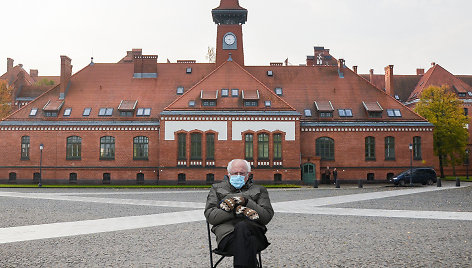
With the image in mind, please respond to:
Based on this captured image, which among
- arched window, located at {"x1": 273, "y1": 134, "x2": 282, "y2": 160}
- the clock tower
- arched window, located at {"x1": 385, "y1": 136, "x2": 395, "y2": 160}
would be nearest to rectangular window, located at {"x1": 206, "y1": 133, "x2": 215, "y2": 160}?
arched window, located at {"x1": 273, "y1": 134, "x2": 282, "y2": 160}

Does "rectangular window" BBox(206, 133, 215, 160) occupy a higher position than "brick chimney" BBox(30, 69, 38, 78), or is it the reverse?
"brick chimney" BBox(30, 69, 38, 78)

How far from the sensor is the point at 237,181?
21.1 feet

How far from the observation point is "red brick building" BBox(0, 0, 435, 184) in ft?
113

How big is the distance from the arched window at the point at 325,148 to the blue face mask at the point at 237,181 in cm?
3109

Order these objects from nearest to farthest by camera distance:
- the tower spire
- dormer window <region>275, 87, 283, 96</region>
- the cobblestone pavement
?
the cobblestone pavement, dormer window <region>275, 87, 283, 96</region>, the tower spire

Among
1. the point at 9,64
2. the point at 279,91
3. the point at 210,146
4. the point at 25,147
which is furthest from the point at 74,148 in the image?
the point at 9,64

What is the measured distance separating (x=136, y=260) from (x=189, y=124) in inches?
1056

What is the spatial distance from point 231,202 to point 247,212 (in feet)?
0.84

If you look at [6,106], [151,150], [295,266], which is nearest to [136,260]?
[295,266]

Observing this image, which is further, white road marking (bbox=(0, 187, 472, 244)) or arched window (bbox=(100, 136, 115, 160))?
arched window (bbox=(100, 136, 115, 160))

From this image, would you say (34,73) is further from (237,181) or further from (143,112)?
(237,181)

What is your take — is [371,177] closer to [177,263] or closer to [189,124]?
[189,124]

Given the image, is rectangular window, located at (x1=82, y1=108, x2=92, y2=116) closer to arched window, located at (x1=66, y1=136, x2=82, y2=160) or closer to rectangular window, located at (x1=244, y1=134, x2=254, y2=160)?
arched window, located at (x1=66, y1=136, x2=82, y2=160)

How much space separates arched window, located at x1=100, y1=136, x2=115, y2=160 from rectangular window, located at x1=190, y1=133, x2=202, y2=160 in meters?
6.80
